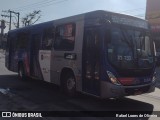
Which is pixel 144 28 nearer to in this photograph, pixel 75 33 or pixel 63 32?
pixel 75 33

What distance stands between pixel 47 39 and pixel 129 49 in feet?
14.9

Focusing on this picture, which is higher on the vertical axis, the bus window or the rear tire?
the bus window

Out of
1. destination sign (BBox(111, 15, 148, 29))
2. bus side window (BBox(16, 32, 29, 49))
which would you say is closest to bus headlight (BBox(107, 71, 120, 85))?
destination sign (BBox(111, 15, 148, 29))

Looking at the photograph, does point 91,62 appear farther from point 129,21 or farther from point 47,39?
point 47,39

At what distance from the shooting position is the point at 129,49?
10008mm

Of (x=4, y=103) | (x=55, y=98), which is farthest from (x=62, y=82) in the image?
(x=4, y=103)

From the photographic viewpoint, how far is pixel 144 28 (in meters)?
10.7

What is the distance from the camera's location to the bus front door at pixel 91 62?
9.79 metres

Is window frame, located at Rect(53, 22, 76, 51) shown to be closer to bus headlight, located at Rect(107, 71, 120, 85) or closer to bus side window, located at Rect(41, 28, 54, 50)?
bus side window, located at Rect(41, 28, 54, 50)

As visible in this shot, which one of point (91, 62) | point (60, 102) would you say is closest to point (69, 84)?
point (60, 102)

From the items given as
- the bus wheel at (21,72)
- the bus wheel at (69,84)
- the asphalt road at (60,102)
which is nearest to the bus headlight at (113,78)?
the asphalt road at (60,102)

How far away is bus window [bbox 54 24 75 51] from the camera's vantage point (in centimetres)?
1146

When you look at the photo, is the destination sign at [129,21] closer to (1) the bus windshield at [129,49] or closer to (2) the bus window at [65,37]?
(1) the bus windshield at [129,49]

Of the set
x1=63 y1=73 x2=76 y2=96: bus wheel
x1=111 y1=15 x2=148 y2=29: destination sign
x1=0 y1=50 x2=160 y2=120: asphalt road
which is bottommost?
x1=0 y1=50 x2=160 y2=120: asphalt road
